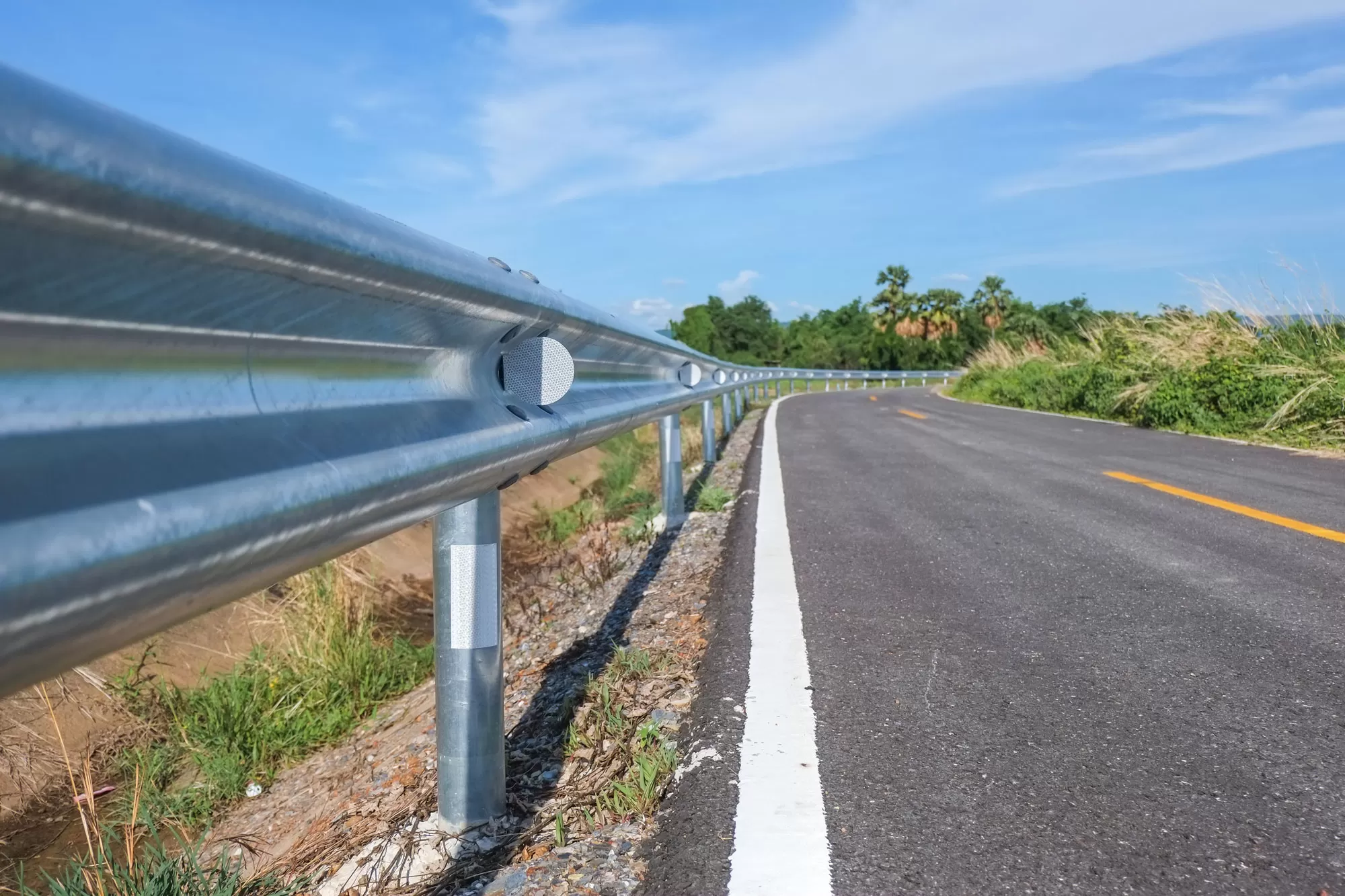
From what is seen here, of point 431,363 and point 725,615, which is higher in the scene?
point 431,363

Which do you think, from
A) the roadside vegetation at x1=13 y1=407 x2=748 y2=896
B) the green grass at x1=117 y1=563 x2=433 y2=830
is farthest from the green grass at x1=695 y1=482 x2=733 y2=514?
the green grass at x1=117 y1=563 x2=433 y2=830

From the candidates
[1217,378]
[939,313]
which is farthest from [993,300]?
[1217,378]

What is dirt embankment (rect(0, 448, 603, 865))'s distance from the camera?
3.60 m

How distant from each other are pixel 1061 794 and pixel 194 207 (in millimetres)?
2192

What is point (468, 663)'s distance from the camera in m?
2.25

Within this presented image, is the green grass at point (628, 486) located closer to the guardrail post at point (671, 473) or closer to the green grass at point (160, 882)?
the guardrail post at point (671, 473)

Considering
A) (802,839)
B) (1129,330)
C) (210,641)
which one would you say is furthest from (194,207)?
(1129,330)

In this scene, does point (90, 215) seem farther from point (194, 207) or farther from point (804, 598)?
point (804, 598)

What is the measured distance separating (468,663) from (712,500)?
4.55 metres

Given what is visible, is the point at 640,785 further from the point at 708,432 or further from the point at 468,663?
the point at 708,432

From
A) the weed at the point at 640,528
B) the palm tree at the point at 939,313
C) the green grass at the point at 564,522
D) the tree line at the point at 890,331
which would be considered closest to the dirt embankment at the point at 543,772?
the weed at the point at 640,528

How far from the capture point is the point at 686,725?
287 centimetres

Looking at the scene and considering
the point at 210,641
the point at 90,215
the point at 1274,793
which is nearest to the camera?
A: the point at 90,215

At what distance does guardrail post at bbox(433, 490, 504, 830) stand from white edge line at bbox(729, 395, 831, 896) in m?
0.59
